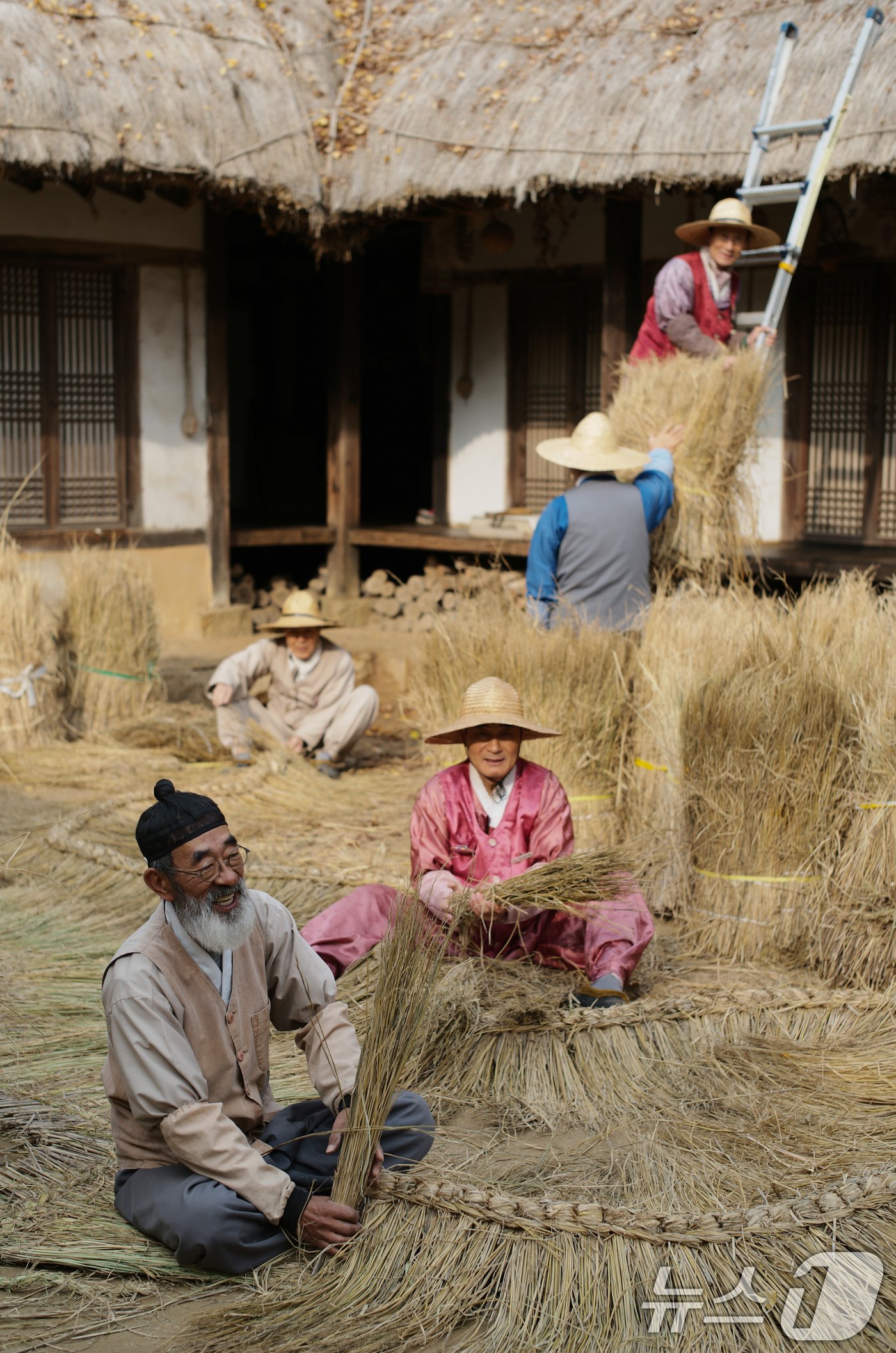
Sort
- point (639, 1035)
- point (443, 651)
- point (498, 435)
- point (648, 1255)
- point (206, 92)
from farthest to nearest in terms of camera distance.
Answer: point (498, 435) < point (206, 92) < point (443, 651) < point (639, 1035) < point (648, 1255)

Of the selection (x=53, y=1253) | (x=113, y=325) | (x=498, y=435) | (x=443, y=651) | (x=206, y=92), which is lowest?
(x=53, y=1253)

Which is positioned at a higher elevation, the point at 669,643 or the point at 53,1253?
the point at 669,643

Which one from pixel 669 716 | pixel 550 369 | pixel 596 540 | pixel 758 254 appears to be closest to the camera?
pixel 669 716

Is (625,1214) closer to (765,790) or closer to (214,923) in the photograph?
(214,923)

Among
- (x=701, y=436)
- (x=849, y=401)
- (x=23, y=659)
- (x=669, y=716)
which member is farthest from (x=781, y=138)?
(x=23, y=659)

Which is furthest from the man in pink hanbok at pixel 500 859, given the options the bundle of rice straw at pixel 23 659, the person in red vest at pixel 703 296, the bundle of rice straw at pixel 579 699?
the bundle of rice straw at pixel 23 659

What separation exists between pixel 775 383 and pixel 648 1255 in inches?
247

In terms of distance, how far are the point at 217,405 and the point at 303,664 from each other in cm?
302

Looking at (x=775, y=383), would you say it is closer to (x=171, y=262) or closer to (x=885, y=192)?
(x=885, y=192)

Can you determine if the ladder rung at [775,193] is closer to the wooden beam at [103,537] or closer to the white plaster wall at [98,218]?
the white plaster wall at [98,218]

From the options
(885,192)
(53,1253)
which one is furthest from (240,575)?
(53,1253)

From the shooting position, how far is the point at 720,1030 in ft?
12.2

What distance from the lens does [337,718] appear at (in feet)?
22.0

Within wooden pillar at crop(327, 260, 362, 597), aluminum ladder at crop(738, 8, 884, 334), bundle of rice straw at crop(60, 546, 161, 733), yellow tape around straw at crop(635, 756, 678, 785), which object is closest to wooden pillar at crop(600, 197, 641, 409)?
aluminum ladder at crop(738, 8, 884, 334)
